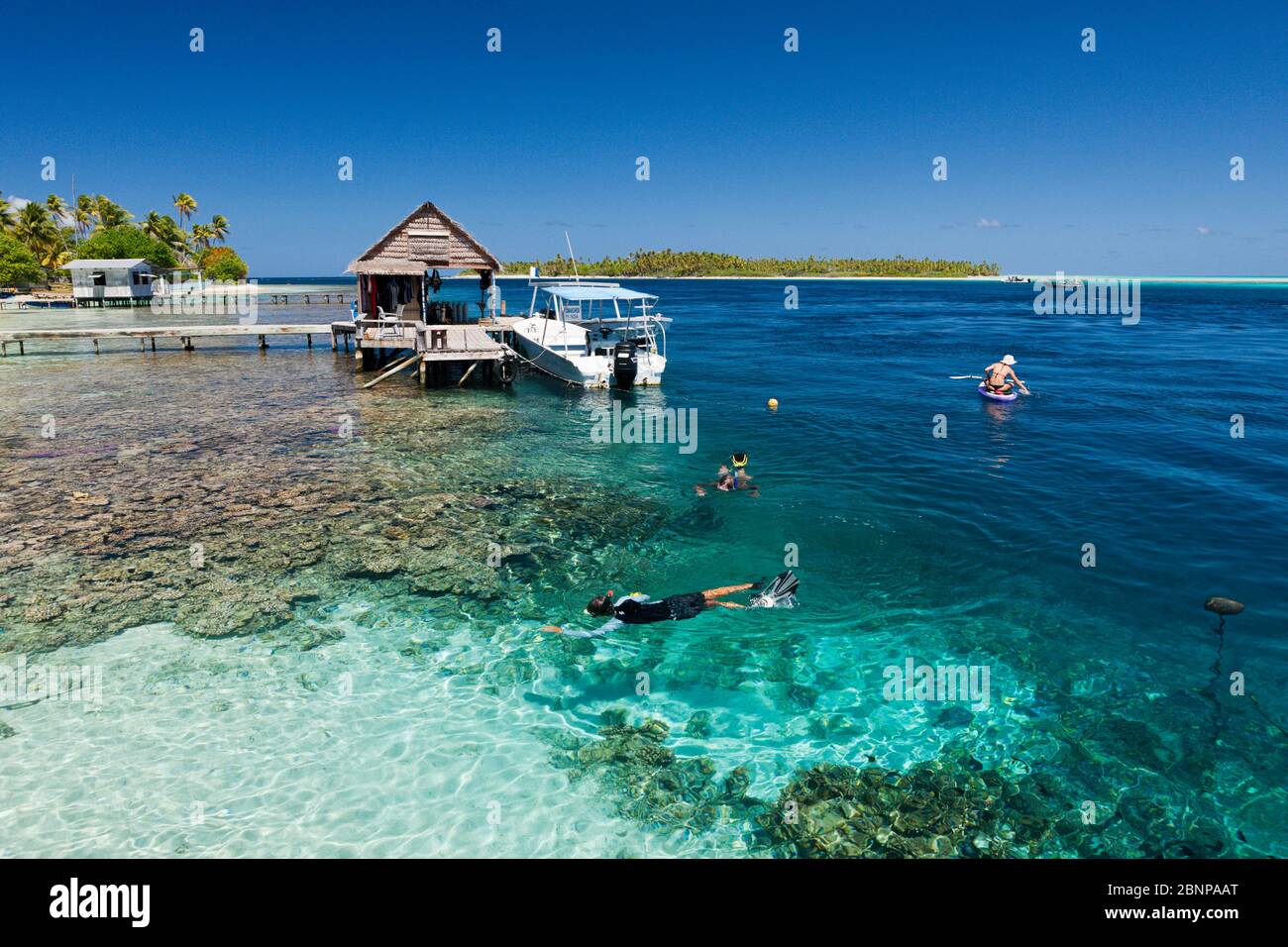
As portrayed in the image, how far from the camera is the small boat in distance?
30453mm

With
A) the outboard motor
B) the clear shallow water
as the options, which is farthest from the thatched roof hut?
the clear shallow water

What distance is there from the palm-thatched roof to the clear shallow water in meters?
11.4

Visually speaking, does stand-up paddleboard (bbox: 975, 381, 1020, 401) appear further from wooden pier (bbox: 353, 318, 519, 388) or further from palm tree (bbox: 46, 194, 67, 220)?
palm tree (bbox: 46, 194, 67, 220)

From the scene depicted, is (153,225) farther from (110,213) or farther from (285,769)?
(285,769)

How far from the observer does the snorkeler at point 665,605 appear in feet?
36.1

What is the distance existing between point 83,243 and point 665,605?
99.8 meters

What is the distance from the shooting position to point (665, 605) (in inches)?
442

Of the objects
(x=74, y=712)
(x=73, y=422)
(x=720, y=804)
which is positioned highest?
(x=73, y=422)

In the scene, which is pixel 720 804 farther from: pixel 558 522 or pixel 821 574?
pixel 558 522

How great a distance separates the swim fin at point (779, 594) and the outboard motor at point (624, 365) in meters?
19.4
